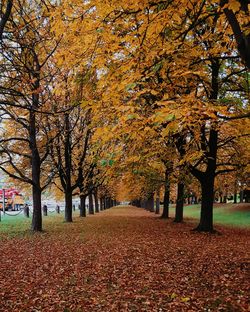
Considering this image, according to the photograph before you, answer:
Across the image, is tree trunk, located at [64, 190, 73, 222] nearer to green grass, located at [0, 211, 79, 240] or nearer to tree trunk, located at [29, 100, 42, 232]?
green grass, located at [0, 211, 79, 240]

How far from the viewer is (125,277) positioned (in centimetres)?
726

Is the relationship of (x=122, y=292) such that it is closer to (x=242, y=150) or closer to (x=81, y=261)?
(x=81, y=261)

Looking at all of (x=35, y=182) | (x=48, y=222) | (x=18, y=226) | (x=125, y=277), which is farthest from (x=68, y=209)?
(x=125, y=277)

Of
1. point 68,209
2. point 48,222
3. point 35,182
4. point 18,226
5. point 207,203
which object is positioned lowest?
point 48,222

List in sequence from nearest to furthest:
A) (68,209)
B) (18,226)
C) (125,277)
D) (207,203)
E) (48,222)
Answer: (125,277), (207,203), (18,226), (48,222), (68,209)

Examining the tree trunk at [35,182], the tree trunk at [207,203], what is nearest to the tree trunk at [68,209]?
the tree trunk at [35,182]

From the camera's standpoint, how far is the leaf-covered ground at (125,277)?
5.64 meters

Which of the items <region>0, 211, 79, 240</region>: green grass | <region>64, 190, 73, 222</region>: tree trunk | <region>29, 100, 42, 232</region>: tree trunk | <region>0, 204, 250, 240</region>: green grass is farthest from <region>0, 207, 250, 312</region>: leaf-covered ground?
<region>64, 190, 73, 222</region>: tree trunk

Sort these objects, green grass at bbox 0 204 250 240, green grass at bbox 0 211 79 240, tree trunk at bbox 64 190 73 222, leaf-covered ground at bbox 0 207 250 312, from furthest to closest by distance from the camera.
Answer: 1. tree trunk at bbox 64 190 73 222
2. green grass at bbox 0 204 250 240
3. green grass at bbox 0 211 79 240
4. leaf-covered ground at bbox 0 207 250 312

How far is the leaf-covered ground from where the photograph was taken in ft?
18.5

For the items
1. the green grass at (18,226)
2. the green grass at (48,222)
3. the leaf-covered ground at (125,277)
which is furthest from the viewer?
the green grass at (48,222)

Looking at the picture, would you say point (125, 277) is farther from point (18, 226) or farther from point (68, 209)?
point (68, 209)

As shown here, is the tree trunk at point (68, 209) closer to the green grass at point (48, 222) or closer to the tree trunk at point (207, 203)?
the green grass at point (48, 222)

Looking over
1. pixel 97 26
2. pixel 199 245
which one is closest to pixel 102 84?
pixel 97 26
